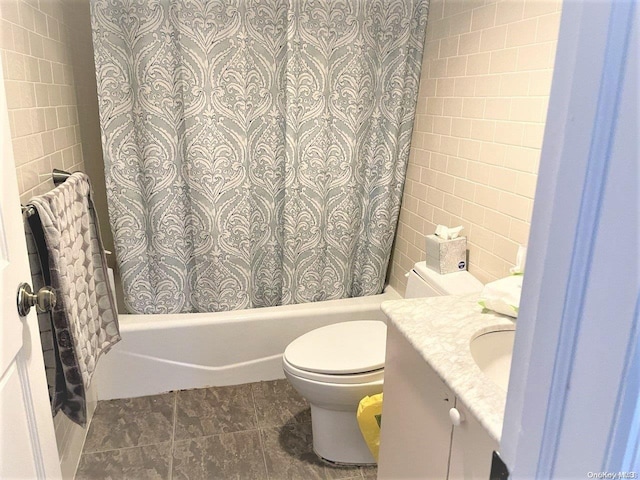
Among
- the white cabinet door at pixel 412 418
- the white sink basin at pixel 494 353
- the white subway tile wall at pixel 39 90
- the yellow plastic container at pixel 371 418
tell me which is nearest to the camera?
the white cabinet door at pixel 412 418

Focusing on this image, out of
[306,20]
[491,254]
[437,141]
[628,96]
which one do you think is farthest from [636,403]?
[306,20]

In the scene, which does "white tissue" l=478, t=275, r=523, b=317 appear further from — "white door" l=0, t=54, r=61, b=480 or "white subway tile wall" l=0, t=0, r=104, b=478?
"white subway tile wall" l=0, t=0, r=104, b=478

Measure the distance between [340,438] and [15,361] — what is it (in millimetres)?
1211

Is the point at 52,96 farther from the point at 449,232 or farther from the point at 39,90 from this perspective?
the point at 449,232

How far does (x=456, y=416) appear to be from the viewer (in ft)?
3.32

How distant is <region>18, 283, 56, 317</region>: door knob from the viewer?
1035 millimetres

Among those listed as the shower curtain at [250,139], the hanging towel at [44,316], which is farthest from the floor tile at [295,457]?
the hanging towel at [44,316]

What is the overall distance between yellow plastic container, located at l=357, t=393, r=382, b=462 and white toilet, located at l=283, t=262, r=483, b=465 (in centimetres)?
6

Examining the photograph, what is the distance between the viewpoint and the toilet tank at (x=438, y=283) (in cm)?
186

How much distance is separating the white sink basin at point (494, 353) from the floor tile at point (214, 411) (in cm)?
118

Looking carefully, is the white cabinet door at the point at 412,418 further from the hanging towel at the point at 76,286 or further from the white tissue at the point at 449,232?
the hanging towel at the point at 76,286

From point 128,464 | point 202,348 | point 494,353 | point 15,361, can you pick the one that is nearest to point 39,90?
point 15,361

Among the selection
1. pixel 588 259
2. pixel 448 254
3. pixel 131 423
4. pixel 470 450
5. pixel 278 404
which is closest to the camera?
pixel 588 259

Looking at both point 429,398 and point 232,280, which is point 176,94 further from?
point 429,398
